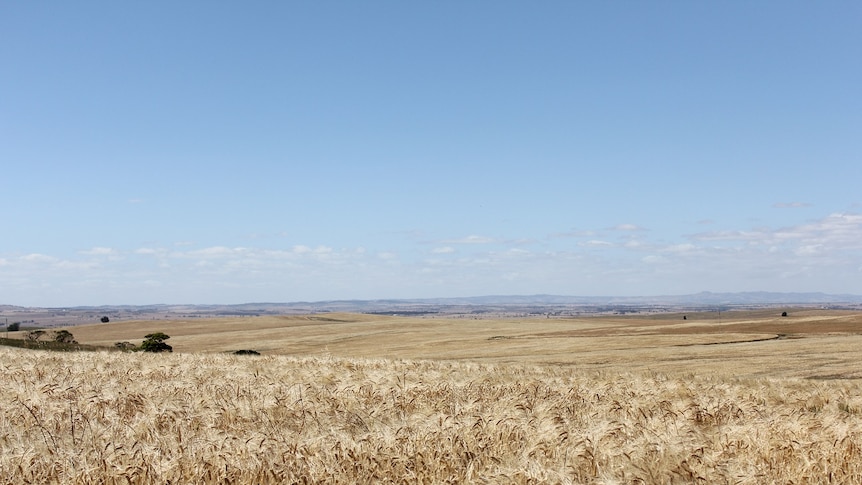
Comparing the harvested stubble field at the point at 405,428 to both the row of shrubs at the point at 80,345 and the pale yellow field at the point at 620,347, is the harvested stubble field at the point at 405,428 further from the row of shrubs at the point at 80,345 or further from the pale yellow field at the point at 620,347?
the row of shrubs at the point at 80,345

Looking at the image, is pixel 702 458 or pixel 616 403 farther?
pixel 616 403

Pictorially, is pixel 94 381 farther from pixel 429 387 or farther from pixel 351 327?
pixel 351 327

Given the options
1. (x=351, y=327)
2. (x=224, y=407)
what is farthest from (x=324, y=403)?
(x=351, y=327)

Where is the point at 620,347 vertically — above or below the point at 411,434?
below

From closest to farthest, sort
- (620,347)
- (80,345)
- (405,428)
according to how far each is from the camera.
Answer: (405,428)
(80,345)
(620,347)

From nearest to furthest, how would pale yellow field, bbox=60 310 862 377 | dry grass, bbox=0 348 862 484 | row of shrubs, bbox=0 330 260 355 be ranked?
1. dry grass, bbox=0 348 862 484
2. pale yellow field, bbox=60 310 862 377
3. row of shrubs, bbox=0 330 260 355

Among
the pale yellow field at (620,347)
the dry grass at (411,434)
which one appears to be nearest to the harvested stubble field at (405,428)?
the dry grass at (411,434)

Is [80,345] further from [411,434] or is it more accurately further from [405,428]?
[411,434]

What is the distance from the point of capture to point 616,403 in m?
10.3

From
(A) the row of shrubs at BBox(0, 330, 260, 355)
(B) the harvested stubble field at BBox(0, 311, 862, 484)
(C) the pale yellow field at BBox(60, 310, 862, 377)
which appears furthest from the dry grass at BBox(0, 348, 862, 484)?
(A) the row of shrubs at BBox(0, 330, 260, 355)

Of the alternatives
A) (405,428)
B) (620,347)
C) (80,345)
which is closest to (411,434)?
(405,428)

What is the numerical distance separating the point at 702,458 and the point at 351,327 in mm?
115997

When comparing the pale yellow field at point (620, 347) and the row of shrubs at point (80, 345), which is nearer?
the pale yellow field at point (620, 347)

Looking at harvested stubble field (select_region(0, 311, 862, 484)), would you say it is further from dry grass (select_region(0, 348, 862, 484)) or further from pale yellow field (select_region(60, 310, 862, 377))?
pale yellow field (select_region(60, 310, 862, 377))
